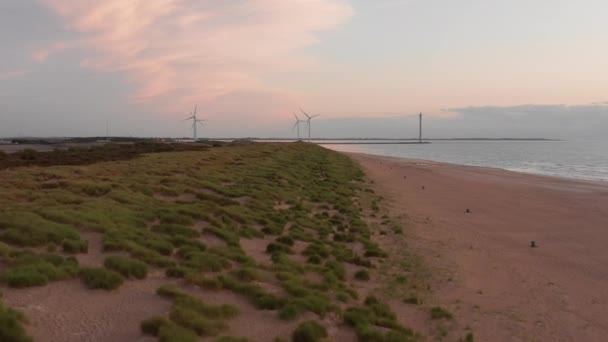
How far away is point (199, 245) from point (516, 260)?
11.6 meters

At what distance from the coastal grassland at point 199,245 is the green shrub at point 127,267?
0.08ft

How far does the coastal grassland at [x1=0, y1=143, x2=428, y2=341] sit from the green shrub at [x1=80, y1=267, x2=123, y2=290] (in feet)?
0.08

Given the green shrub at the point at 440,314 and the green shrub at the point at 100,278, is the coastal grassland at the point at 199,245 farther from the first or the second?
the green shrub at the point at 440,314

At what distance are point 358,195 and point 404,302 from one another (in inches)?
864

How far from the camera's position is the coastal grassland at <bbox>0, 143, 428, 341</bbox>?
9812 mm

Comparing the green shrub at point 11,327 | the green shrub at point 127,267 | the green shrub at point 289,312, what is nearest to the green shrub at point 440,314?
the green shrub at point 289,312

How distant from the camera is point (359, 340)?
9352mm

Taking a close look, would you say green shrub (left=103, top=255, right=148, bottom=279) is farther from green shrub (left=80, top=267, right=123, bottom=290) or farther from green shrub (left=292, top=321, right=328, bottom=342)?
green shrub (left=292, top=321, right=328, bottom=342)

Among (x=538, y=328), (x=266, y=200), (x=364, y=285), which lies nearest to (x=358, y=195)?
(x=266, y=200)

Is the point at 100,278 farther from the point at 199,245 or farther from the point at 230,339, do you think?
the point at 199,245

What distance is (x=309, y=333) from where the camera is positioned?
8.88 m

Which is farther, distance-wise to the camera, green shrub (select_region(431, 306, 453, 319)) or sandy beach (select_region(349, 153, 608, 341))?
sandy beach (select_region(349, 153, 608, 341))

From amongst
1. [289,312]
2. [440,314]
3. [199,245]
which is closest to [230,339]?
[289,312]

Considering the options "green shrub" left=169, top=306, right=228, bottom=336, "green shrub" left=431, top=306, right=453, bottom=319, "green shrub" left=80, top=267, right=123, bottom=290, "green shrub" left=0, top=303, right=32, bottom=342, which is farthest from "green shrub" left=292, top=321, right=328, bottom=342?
"green shrub" left=0, top=303, right=32, bottom=342
